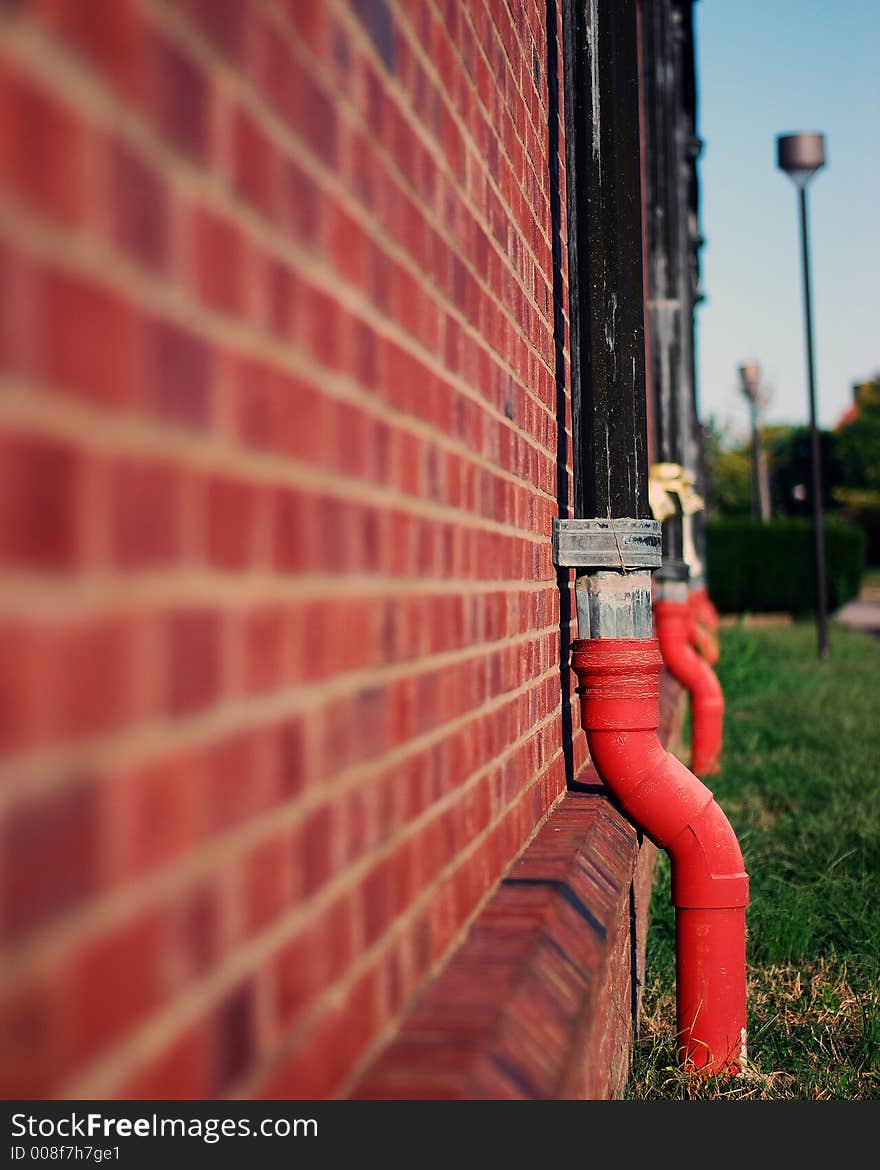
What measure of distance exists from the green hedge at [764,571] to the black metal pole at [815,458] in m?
7.58

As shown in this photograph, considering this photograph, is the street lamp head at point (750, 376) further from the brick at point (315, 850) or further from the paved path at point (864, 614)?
the brick at point (315, 850)

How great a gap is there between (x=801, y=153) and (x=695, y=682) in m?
8.99

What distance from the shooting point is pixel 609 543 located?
2582 millimetres

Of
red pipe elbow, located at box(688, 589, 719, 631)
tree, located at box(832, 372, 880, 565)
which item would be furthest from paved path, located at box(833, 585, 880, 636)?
tree, located at box(832, 372, 880, 565)

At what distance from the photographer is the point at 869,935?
11.9 ft

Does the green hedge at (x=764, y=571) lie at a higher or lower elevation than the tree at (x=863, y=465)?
lower

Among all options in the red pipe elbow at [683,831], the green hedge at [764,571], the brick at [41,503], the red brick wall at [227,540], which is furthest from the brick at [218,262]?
the green hedge at [764,571]

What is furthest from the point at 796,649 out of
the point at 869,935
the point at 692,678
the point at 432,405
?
the point at 432,405

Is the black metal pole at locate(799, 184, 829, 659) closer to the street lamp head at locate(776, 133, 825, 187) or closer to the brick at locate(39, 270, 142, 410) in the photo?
the street lamp head at locate(776, 133, 825, 187)

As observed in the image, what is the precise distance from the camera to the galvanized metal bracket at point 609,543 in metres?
2.55

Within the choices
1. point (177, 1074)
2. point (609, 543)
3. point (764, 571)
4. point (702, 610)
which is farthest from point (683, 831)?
point (764, 571)

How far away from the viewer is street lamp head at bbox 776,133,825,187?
12992 millimetres

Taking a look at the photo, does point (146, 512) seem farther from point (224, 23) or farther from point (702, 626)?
point (702, 626)

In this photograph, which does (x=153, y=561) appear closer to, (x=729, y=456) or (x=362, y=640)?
(x=362, y=640)
